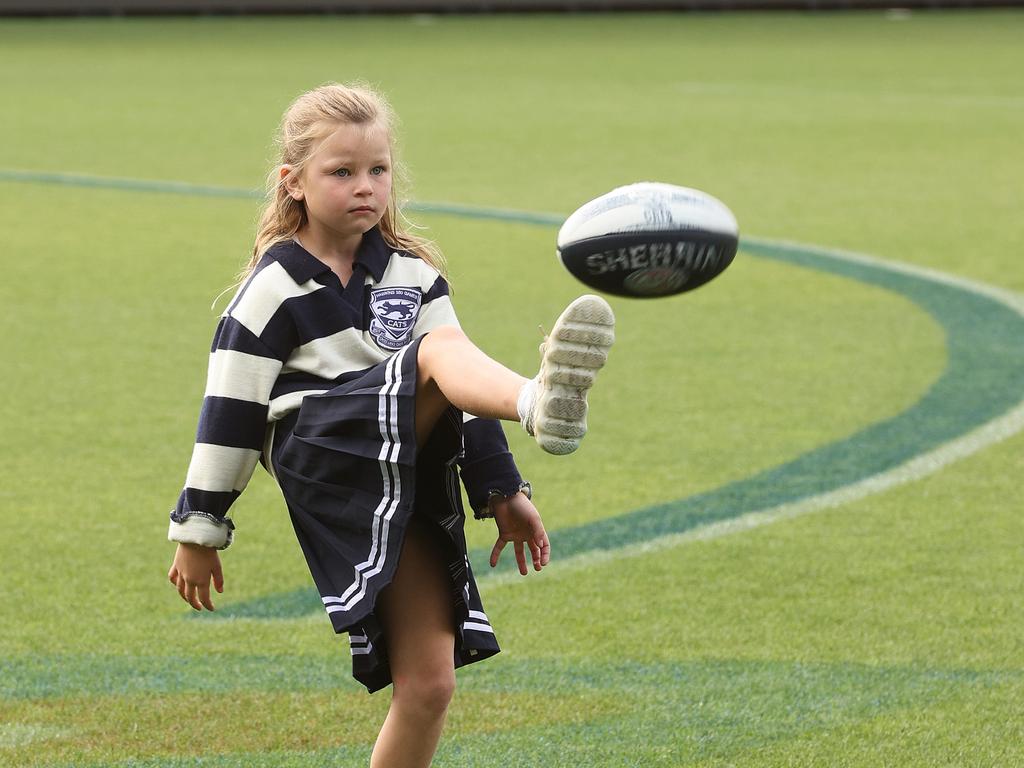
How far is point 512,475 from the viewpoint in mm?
2936

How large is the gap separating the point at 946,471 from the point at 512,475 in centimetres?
263

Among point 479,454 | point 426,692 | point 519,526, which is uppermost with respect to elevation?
point 479,454

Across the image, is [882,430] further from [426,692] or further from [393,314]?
[426,692]

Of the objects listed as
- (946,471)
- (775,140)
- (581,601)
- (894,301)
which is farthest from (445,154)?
(581,601)

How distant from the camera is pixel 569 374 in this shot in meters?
2.37

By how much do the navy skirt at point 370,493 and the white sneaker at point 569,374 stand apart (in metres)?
0.28

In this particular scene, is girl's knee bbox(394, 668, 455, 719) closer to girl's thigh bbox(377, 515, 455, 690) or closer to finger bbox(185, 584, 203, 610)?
girl's thigh bbox(377, 515, 455, 690)

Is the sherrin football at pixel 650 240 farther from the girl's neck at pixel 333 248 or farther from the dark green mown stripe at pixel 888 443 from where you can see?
the dark green mown stripe at pixel 888 443

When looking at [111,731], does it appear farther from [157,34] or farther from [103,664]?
[157,34]

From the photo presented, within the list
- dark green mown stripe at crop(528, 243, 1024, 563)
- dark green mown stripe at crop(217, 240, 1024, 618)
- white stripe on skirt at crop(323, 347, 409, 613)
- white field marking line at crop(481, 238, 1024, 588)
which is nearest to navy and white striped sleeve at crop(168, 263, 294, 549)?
white stripe on skirt at crop(323, 347, 409, 613)

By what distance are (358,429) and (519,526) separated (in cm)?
45

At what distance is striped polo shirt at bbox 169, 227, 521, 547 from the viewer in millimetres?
2764

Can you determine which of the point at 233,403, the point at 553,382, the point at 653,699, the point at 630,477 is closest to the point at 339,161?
the point at 233,403

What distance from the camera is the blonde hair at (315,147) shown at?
112 inches
